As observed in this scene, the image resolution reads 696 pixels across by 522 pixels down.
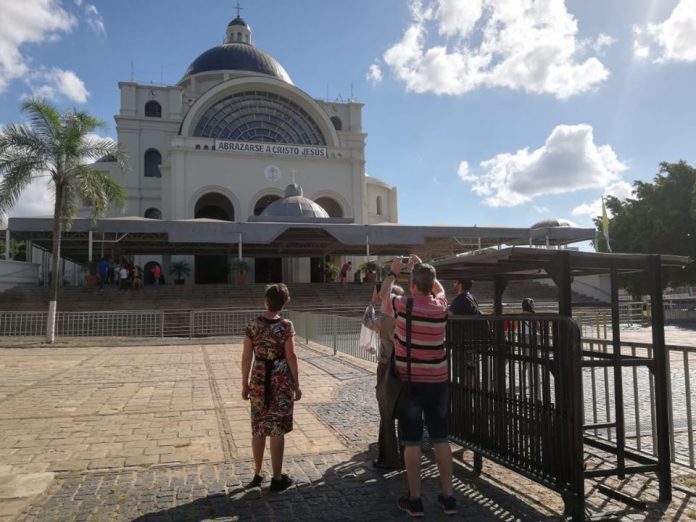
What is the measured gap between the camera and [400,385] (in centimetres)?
A: 369

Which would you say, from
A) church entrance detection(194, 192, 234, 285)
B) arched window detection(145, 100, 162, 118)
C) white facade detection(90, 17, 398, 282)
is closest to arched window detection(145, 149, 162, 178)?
white facade detection(90, 17, 398, 282)

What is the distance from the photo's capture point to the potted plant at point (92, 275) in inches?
973

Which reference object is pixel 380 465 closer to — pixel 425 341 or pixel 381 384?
pixel 381 384

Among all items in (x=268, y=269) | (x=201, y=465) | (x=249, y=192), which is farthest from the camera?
(x=268, y=269)

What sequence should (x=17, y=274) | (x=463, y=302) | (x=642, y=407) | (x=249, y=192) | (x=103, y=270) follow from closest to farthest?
(x=463, y=302), (x=642, y=407), (x=17, y=274), (x=103, y=270), (x=249, y=192)

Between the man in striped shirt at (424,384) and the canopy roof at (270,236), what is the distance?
72.5ft

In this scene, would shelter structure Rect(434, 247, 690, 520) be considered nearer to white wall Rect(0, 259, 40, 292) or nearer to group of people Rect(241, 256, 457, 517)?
group of people Rect(241, 256, 457, 517)

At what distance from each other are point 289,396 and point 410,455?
1.02 m

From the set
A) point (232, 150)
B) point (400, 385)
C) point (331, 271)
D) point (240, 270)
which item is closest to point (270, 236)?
point (240, 270)

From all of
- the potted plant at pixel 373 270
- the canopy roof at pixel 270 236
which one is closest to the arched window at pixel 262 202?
the canopy roof at pixel 270 236

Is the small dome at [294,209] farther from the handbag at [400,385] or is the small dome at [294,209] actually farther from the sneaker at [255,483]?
the handbag at [400,385]

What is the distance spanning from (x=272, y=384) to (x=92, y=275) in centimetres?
2344

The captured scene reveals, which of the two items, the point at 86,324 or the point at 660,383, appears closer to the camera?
the point at 660,383

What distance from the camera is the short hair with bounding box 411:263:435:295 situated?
365 cm
